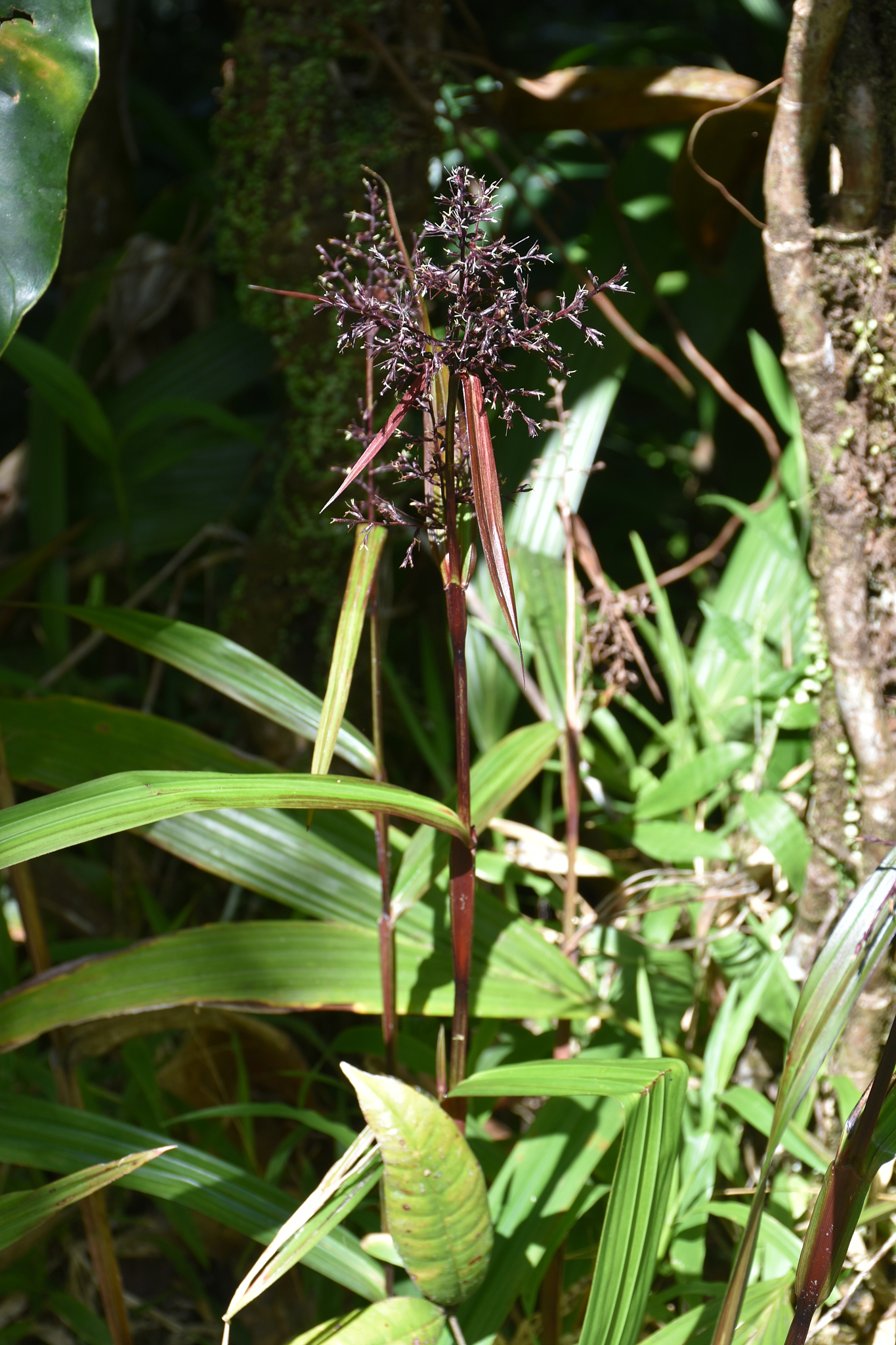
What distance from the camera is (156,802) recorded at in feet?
1.33

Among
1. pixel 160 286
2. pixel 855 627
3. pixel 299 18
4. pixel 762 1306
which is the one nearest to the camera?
pixel 762 1306

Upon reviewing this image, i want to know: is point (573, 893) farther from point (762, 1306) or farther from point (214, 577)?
point (214, 577)

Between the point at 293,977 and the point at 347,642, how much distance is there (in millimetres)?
272

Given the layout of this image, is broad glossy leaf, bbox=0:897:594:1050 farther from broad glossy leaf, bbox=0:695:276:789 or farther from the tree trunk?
the tree trunk

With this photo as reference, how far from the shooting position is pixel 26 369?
1.05 m

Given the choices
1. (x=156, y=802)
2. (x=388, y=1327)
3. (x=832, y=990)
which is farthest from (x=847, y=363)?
(x=388, y=1327)

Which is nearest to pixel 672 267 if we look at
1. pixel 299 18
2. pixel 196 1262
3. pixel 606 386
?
pixel 606 386

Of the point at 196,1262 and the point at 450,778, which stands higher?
the point at 450,778

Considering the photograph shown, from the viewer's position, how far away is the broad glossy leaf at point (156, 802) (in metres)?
0.39

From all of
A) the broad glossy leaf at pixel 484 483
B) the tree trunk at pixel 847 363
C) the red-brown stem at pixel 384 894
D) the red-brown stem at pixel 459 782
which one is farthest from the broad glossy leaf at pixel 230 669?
the tree trunk at pixel 847 363

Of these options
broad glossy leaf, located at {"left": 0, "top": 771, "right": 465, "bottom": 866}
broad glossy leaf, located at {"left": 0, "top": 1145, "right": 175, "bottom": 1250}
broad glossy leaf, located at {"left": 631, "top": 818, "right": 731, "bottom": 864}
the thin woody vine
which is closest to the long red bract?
the thin woody vine

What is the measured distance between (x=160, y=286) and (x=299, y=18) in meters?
0.46

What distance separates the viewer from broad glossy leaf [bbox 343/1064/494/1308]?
0.45 m

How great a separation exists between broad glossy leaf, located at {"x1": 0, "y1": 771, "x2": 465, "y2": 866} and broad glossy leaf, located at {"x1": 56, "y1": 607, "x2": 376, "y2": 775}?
0.62 ft
